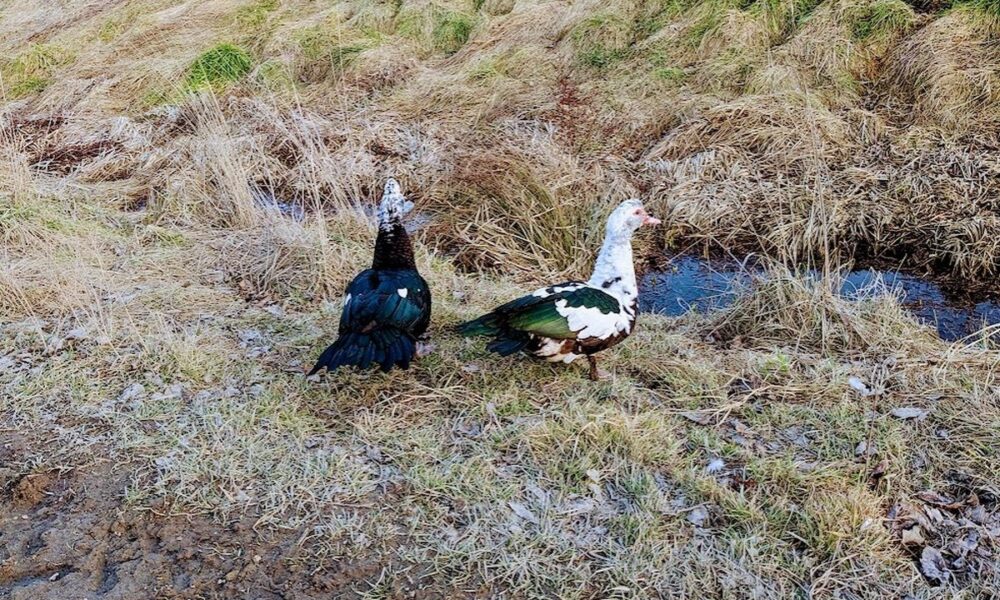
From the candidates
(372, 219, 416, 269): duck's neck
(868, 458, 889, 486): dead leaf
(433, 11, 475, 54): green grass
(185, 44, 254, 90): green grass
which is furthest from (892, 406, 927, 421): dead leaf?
(185, 44, 254, 90): green grass

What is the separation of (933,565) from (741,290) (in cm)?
217

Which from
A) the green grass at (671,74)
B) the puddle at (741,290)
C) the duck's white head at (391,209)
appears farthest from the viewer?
the green grass at (671,74)

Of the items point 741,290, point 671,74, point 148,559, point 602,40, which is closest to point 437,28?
point 602,40

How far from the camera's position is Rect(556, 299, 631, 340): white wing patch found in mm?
3271

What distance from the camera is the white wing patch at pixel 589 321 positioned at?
3271mm

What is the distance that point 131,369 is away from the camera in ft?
12.2

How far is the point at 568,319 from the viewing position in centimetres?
327

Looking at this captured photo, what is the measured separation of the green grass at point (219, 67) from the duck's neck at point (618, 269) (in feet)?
22.0

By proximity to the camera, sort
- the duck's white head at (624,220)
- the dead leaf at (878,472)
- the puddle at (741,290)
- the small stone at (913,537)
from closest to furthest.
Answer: the small stone at (913,537)
the dead leaf at (878,472)
the duck's white head at (624,220)
the puddle at (741,290)

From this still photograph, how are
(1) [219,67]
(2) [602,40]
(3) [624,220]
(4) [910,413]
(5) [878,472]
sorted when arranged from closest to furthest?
(5) [878,472] → (4) [910,413] → (3) [624,220] → (2) [602,40] → (1) [219,67]

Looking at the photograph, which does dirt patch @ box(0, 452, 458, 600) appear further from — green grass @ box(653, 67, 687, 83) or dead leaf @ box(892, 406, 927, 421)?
green grass @ box(653, 67, 687, 83)

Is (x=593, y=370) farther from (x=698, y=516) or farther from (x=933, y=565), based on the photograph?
(x=933, y=565)

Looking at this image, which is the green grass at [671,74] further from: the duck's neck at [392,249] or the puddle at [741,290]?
the duck's neck at [392,249]

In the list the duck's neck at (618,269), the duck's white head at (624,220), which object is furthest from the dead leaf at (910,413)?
the duck's white head at (624,220)
